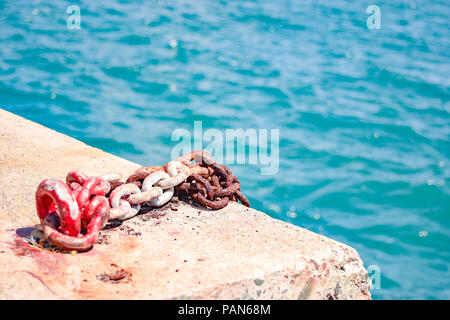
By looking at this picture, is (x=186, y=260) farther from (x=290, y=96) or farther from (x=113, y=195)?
(x=290, y=96)

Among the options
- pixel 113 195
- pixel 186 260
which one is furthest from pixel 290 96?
pixel 186 260

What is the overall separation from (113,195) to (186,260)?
534 millimetres

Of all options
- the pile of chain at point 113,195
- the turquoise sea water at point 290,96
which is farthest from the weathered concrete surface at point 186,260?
the turquoise sea water at point 290,96

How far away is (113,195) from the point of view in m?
2.54

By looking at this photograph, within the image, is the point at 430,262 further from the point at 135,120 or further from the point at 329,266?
the point at 135,120

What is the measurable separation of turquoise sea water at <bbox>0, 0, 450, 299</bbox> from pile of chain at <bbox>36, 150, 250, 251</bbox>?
275 cm

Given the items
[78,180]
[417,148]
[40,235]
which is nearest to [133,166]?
[78,180]

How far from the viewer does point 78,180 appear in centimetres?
250

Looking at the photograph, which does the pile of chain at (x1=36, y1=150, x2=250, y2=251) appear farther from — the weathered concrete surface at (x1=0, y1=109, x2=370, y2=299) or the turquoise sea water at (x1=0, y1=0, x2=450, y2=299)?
the turquoise sea water at (x1=0, y1=0, x2=450, y2=299)

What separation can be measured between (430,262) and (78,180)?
4.00 m

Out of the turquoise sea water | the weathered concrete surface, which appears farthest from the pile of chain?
the turquoise sea water

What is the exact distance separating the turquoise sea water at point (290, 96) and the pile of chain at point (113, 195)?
2.75 m

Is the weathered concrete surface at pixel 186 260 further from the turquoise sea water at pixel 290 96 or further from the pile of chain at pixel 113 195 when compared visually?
the turquoise sea water at pixel 290 96

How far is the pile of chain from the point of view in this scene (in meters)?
2.23
